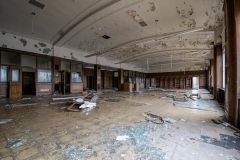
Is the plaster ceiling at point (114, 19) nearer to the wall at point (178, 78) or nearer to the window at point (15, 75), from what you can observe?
the window at point (15, 75)

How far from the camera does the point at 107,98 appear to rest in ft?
24.2

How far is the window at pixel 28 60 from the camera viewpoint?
8077mm

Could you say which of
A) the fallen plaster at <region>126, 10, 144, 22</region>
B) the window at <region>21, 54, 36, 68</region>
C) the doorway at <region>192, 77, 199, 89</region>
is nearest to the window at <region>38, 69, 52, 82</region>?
the window at <region>21, 54, 36, 68</region>

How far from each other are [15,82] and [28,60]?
5.87 ft

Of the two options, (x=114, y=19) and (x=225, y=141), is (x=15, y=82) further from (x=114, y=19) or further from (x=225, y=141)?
(x=225, y=141)

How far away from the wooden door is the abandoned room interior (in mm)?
68

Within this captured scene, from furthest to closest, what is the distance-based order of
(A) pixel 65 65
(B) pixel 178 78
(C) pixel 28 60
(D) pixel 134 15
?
(B) pixel 178 78 → (A) pixel 65 65 → (C) pixel 28 60 → (D) pixel 134 15

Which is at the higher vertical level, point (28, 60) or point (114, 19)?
point (114, 19)

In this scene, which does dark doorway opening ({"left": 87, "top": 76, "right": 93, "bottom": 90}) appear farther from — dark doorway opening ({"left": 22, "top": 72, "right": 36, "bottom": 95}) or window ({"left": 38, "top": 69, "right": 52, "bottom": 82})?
window ({"left": 38, "top": 69, "right": 52, "bottom": 82})

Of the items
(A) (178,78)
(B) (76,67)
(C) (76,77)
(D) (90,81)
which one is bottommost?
(D) (90,81)

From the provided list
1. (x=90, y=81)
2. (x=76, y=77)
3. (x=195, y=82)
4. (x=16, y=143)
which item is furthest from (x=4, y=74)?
(x=195, y=82)

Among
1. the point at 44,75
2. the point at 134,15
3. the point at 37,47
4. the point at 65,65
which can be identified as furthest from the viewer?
the point at 65,65

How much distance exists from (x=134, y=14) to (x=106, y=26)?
1867 mm

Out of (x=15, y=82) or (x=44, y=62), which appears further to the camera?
(x=44, y=62)
